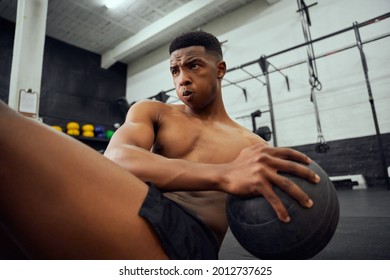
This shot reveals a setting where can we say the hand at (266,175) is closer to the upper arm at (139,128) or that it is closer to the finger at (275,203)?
the finger at (275,203)

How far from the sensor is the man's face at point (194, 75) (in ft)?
3.28

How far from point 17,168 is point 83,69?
253 inches

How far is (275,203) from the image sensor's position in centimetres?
54

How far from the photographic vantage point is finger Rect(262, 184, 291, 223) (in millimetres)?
540

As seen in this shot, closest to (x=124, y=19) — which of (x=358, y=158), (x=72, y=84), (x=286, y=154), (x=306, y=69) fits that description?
(x=72, y=84)

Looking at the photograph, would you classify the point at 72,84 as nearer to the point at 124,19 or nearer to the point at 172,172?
the point at 124,19

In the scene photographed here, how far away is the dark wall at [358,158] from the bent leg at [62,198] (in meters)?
3.78

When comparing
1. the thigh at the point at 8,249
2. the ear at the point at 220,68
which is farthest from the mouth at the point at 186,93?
the thigh at the point at 8,249

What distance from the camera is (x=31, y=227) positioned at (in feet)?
1.50

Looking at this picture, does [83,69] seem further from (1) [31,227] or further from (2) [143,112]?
(1) [31,227]

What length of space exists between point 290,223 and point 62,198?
462 millimetres

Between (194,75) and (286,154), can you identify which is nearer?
(286,154)

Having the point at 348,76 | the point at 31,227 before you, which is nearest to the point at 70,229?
the point at 31,227

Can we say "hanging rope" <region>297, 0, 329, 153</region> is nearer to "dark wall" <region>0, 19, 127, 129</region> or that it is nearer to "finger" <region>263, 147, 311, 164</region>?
"finger" <region>263, 147, 311, 164</region>
